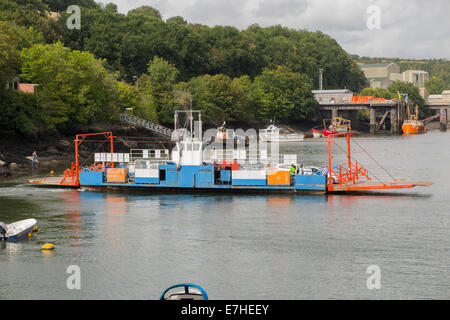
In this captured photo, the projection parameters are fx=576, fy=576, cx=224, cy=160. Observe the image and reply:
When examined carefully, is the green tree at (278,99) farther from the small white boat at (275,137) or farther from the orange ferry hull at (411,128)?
the orange ferry hull at (411,128)

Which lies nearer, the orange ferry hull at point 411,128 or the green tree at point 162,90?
the green tree at point 162,90

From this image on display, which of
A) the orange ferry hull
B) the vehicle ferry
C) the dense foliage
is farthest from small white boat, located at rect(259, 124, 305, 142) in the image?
the vehicle ferry

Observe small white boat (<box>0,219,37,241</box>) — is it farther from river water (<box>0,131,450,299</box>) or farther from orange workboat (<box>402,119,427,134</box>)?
orange workboat (<box>402,119,427,134</box>)

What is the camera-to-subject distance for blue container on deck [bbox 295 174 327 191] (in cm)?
5488

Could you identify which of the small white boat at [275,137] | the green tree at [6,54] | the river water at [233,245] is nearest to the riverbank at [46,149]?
the green tree at [6,54]

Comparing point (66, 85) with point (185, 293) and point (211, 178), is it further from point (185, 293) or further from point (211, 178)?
point (185, 293)

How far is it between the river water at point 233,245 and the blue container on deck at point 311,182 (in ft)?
3.34

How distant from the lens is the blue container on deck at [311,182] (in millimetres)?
54875

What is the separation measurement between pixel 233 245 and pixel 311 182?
18986mm

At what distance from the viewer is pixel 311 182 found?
5503cm

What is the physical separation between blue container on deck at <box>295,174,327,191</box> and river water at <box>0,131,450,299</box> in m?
1.02

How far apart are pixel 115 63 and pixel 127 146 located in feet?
200

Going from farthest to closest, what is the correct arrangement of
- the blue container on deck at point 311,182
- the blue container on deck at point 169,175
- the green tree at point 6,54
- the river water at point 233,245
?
1. the green tree at point 6,54
2. the blue container on deck at point 169,175
3. the blue container on deck at point 311,182
4. the river water at point 233,245
